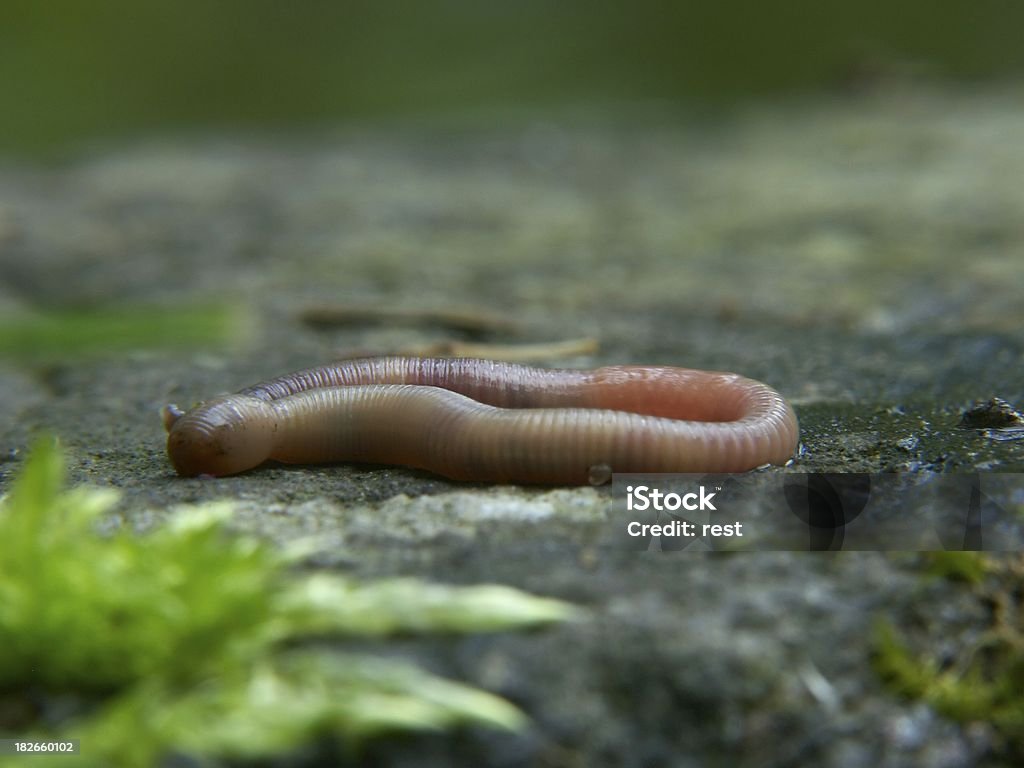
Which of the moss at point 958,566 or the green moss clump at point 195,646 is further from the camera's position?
the moss at point 958,566

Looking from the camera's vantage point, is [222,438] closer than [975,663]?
No

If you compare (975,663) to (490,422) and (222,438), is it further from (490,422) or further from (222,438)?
(222,438)

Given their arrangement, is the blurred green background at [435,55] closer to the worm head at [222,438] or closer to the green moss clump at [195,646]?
the worm head at [222,438]

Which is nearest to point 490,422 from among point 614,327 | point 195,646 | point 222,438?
point 222,438

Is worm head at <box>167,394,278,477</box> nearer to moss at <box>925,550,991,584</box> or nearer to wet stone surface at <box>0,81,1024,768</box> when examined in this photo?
wet stone surface at <box>0,81,1024,768</box>

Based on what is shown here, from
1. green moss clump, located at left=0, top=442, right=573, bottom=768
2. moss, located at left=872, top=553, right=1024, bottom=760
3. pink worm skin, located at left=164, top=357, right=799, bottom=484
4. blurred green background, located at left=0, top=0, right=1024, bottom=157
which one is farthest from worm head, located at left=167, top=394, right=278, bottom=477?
blurred green background, located at left=0, top=0, right=1024, bottom=157

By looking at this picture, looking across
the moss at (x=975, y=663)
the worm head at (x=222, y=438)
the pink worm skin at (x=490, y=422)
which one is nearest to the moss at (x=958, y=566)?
the moss at (x=975, y=663)

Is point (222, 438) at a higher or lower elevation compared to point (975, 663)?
higher
